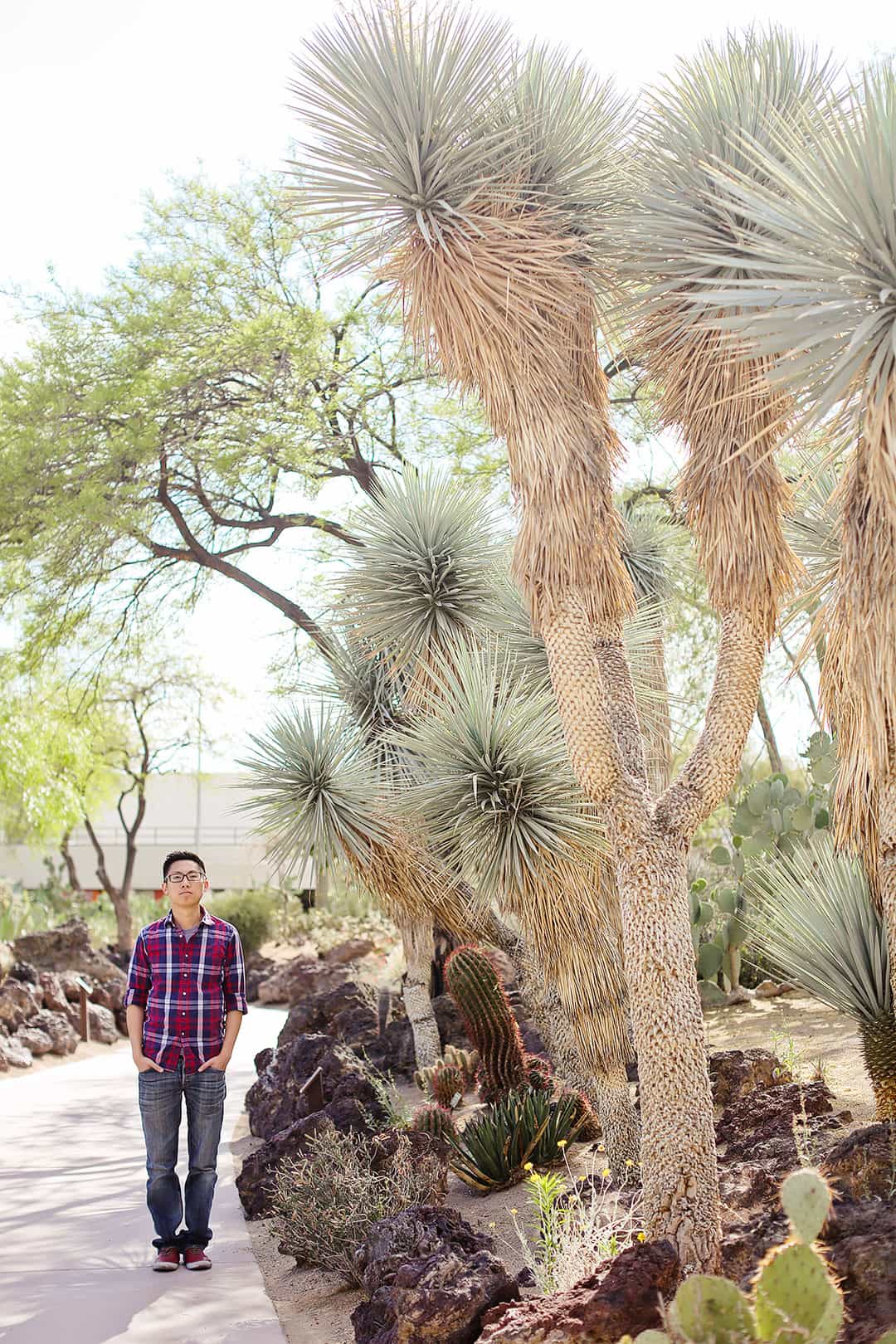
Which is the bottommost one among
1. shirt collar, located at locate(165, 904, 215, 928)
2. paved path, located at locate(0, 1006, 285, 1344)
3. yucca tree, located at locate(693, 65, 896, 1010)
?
paved path, located at locate(0, 1006, 285, 1344)

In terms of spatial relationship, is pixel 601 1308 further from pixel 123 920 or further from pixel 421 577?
pixel 123 920

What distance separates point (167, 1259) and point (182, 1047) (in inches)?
35.5

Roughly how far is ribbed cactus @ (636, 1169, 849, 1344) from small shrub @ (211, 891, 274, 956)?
868 inches

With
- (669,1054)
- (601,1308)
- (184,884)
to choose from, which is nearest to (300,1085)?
(184,884)

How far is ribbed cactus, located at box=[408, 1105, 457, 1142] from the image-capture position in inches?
260

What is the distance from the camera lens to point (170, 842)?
146 ft

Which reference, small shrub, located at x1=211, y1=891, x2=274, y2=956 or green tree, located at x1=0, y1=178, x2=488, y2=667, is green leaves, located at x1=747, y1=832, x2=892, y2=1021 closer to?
green tree, located at x1=0, y1=178, x2=488, y2=667

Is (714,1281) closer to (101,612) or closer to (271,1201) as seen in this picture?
(271,1201)

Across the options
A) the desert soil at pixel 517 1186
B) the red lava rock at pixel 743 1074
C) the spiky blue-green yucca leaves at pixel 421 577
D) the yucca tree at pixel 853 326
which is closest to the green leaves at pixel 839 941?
the desert soil at pixel 517 1186

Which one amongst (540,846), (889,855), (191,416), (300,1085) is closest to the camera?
(889,855)

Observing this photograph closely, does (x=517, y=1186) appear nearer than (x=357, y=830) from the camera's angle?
Yes

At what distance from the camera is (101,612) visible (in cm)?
1478

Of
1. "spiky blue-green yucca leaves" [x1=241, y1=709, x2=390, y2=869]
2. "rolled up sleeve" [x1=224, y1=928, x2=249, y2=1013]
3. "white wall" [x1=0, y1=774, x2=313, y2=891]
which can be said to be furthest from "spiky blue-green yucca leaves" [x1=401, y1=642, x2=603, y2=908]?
"white wall" [x1=0, y1=774, x2=313, y2=891]

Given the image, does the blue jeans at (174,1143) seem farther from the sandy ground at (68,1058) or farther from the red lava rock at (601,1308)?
the sandy ground at (68,1058)
